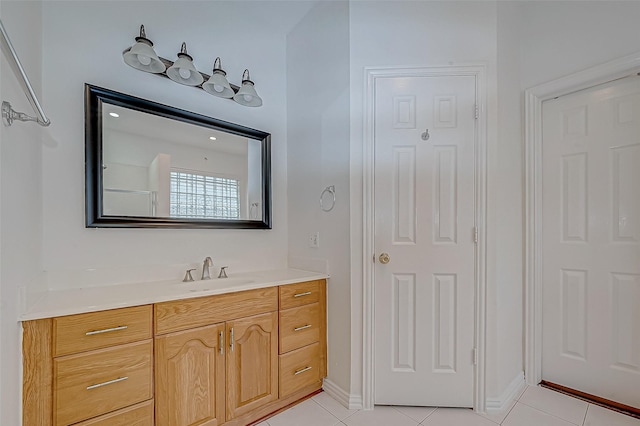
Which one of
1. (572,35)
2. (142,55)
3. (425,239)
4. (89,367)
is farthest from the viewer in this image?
(572,35)

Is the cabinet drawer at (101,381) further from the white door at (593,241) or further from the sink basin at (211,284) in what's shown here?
the white door at (593,241)

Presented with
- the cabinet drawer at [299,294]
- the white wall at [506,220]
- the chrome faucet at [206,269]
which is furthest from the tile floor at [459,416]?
the chrome faucet at [206,269]

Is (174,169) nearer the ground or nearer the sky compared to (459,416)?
nearer the sky

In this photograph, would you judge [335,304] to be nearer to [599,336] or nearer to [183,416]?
[183,416]

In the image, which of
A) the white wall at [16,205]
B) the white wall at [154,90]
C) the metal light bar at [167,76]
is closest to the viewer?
the white wall at [16,205]

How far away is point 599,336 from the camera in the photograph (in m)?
1.89

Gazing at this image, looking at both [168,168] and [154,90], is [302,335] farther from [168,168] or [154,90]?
[154,90]

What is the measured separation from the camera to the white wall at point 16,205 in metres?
0.95

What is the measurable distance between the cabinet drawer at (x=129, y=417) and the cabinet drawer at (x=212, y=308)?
32 centimetres

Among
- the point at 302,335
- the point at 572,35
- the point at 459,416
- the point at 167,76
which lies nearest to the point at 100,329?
the point at 302,335

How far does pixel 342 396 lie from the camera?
6.28ft

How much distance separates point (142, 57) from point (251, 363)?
5.97ft

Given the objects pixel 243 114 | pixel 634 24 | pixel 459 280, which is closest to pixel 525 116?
pixel 634 24

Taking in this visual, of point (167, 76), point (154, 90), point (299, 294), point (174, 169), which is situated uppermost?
point (167, 76)
